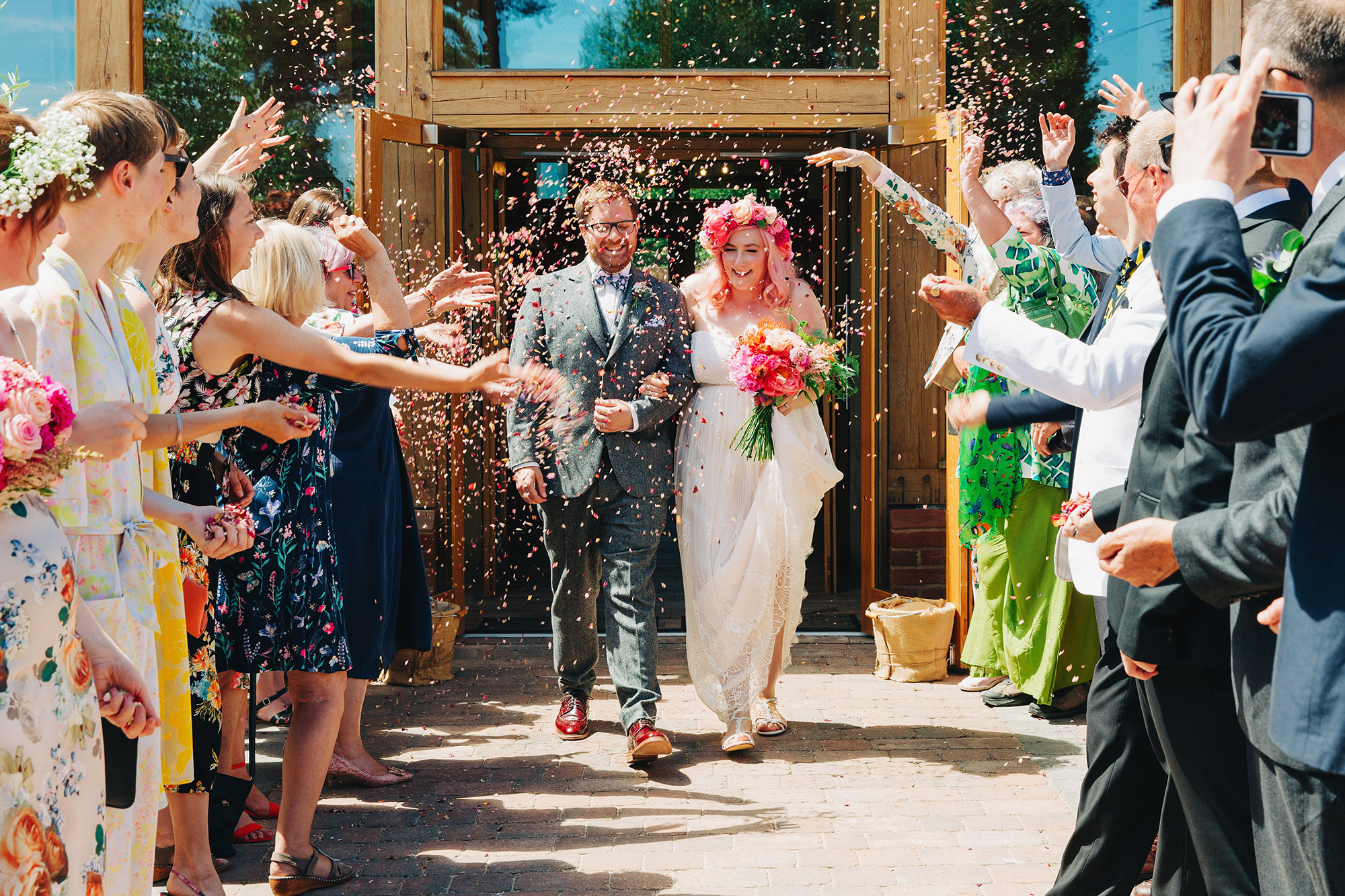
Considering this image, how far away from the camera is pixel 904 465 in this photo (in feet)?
19.2

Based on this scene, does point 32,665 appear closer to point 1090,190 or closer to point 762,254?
point 762,254

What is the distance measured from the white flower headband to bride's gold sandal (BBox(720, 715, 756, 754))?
9.75 feet

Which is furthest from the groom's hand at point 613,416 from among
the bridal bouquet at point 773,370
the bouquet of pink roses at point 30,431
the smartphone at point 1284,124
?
the smartphone at point 1284,124

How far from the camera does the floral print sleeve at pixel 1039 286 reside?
14.1 feet

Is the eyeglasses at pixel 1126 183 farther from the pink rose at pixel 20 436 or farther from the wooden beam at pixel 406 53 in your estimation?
the wooden beam at pixel 406 53

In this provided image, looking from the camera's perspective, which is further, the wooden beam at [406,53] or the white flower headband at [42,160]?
the wooden beam at [406,53]

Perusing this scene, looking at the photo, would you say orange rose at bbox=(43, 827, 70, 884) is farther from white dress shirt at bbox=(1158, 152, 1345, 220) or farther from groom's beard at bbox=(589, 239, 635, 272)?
groom's beard at bbox=(589, 239, 635, 272)

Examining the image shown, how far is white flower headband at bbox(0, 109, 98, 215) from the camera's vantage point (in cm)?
200

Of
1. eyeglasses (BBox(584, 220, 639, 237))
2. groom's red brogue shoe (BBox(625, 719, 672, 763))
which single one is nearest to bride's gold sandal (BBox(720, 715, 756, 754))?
groom's red brogue shoe (BBox(625, 719, 672, 763))

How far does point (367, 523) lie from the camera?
12.9 feet

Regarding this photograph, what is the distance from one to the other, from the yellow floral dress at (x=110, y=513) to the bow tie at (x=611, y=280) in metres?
2.27

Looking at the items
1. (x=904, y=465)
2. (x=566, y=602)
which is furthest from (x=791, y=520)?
(x=904, y=465)

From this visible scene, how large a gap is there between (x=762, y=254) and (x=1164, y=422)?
2.64 m

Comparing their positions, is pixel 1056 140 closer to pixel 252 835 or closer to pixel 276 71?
pixel 276 71
